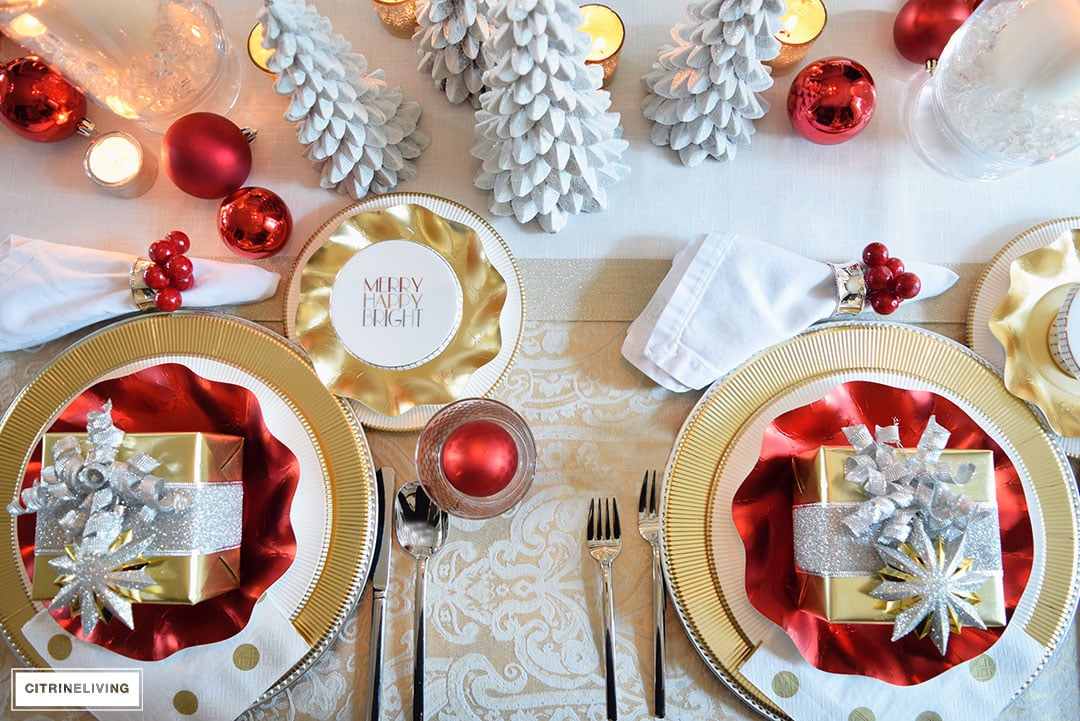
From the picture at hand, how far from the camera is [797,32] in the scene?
→ 3.07 feet

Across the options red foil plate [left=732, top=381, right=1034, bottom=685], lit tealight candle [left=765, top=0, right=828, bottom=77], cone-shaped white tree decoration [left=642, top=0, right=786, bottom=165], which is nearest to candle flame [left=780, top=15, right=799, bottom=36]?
lit tealight candle [left=765, top=0, right=828, bottom=77]

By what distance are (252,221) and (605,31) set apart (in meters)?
0.53

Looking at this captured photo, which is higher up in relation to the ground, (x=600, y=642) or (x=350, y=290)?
(x=350, y=290)

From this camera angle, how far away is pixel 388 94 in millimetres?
895

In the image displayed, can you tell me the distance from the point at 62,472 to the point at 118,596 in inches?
5.5

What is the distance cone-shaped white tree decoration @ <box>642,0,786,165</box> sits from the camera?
76 cm

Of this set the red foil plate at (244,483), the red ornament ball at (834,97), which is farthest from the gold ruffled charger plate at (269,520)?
the red ornament ball at (834,97)

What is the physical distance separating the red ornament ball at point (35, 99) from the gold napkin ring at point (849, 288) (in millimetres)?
1016

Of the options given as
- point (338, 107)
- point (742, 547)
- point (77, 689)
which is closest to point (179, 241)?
point (338, 107)

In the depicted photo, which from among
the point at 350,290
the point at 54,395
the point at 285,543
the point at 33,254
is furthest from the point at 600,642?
the point at 33,254

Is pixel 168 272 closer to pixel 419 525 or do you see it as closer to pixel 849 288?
pixel 419 525

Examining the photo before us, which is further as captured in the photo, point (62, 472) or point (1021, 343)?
point (1021, 343)

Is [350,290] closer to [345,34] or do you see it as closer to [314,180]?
[314,180]

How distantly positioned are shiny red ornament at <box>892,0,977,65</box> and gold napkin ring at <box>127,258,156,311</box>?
3.34ft
